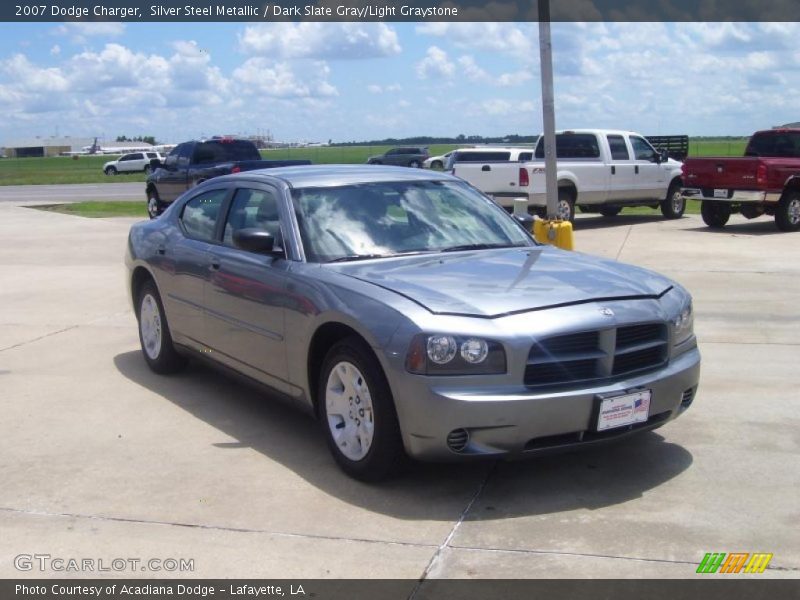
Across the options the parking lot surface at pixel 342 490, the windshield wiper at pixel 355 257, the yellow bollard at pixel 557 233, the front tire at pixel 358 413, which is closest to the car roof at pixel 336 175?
the windshield wiper at pixel 355 257

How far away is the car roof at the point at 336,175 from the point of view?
633 centimetres

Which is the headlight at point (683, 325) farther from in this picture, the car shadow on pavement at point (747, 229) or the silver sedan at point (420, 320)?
the car shadow on pavement at point (747, 229)

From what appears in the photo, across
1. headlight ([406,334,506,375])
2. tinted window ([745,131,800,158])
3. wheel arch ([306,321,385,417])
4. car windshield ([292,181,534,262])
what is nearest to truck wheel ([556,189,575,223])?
tinted window ([745,131,800,158])

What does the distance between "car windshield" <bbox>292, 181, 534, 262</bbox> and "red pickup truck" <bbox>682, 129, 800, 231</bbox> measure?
12.2m

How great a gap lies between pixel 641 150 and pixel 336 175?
1581 centimetres

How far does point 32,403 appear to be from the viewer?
276 inches

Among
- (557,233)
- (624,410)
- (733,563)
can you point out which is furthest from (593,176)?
(733,563)

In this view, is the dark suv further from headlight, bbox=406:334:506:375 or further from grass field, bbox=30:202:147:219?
headlight, bbox=406:334:506:375

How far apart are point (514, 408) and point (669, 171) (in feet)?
58.3

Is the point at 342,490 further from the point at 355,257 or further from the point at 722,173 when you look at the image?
the point at 722,173

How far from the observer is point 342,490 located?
203 inches

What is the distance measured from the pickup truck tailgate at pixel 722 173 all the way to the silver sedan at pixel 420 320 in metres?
12.1

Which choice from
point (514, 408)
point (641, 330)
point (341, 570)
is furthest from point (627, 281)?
point (341, 570)

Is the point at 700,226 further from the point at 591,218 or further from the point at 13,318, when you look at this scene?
the point at 13,318
